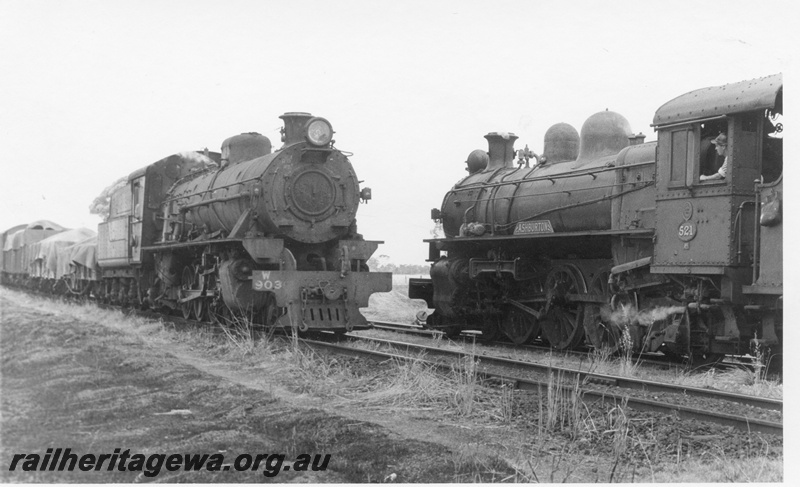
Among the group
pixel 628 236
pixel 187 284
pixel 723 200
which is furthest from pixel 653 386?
pixel 187 284

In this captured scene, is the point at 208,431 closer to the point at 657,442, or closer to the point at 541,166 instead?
the point at 657,442

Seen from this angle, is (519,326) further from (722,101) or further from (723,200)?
(722,101)

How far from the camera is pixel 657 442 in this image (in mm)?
6719

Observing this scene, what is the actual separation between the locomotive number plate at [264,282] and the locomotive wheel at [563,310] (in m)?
4.71

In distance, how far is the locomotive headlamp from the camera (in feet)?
46.3

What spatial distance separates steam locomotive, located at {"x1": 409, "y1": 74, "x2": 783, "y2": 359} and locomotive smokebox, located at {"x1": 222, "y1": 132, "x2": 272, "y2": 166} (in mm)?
3972

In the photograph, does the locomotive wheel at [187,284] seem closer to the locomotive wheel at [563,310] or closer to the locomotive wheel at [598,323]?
the locomotive wheel at [563,310]

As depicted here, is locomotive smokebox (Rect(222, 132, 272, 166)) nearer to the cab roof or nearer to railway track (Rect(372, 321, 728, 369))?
railway track (Rect(372, 321, 728, 369))

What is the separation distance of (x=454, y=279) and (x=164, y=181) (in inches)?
305

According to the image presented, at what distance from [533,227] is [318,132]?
4146 mm

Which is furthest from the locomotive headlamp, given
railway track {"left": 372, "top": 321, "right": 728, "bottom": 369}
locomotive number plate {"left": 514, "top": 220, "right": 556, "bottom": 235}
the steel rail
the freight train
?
the steel rail

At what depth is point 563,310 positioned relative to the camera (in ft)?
46.5

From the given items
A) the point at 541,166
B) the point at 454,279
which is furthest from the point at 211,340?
the point at 541,166

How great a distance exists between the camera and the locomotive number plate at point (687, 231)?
10570 mm
